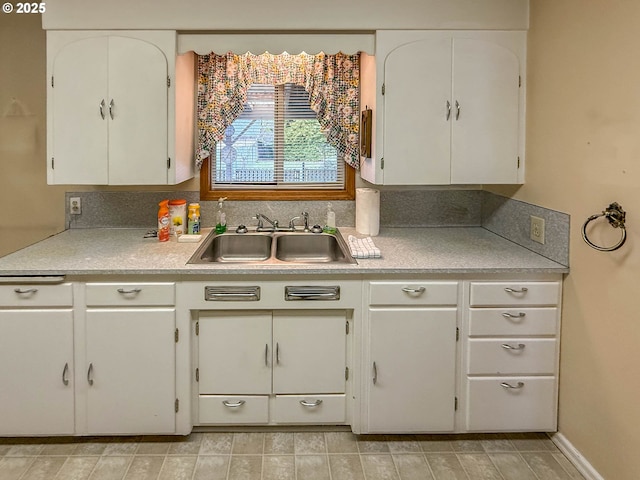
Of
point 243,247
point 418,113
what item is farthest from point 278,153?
point 418,113

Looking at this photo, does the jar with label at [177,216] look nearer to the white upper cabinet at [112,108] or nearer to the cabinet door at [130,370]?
the white upper cabinet at [112,108]

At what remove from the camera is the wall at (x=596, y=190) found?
85.4 inches

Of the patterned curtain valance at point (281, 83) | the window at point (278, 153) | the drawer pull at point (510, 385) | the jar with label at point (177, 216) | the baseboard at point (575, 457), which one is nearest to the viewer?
the baseboard at point (575, 457)

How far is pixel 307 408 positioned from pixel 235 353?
417 mm

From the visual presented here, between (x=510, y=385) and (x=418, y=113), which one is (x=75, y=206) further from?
(x=510, y=385)

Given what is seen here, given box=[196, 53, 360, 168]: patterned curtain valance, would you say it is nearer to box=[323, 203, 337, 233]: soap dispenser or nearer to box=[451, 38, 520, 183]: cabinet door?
box=[323, 203, 337, 233]: soap dispenser

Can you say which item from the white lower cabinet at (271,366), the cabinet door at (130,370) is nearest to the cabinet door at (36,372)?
the cabinet door at (130,370)

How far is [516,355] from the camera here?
271 centimetres

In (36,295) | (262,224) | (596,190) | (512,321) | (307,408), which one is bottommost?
(307,408)

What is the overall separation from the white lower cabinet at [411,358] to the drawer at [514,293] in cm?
10

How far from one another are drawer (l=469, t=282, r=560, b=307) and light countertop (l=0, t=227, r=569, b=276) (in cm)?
7

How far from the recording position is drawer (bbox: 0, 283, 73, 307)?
2611 mm

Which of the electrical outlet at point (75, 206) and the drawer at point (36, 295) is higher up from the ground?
the electrical outlet at point (75, 206)

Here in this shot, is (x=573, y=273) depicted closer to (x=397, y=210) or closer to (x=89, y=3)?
(x=397, y=210)
